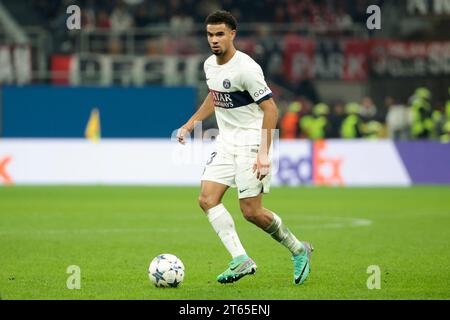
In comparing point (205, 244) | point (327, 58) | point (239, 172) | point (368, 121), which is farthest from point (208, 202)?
point (327, 58)

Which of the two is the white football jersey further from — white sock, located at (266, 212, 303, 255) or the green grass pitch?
the green grass pitch

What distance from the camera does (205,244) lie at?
12.4m

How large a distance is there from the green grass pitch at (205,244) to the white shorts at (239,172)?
831 millimetres

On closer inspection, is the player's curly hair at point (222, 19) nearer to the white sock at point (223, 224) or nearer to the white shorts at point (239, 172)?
the white shorts at point (239, 172)

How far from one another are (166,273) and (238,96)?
1.64 meters

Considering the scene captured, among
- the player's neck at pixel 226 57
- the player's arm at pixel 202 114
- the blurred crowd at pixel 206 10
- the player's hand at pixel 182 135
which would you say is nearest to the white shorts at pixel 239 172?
the player's hand at pixel 182 135

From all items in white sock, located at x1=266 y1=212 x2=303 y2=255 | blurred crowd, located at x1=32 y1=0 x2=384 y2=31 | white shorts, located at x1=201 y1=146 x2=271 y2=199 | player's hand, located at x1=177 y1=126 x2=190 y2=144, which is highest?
blurred crowd, located at x1=32 y1=0 x2=384 y2=31

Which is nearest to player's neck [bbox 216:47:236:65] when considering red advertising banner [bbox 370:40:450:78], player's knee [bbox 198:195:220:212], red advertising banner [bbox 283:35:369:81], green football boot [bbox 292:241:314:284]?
player's knee [bbox 198:195:220:212]

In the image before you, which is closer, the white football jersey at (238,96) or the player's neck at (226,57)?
the white football jersey at (238,96)

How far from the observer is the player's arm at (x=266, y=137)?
855 centimetres

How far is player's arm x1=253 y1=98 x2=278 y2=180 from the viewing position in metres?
8.55

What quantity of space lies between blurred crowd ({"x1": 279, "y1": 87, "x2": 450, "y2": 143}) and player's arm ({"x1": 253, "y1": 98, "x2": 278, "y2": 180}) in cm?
1903

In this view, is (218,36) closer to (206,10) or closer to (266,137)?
(266,137)
